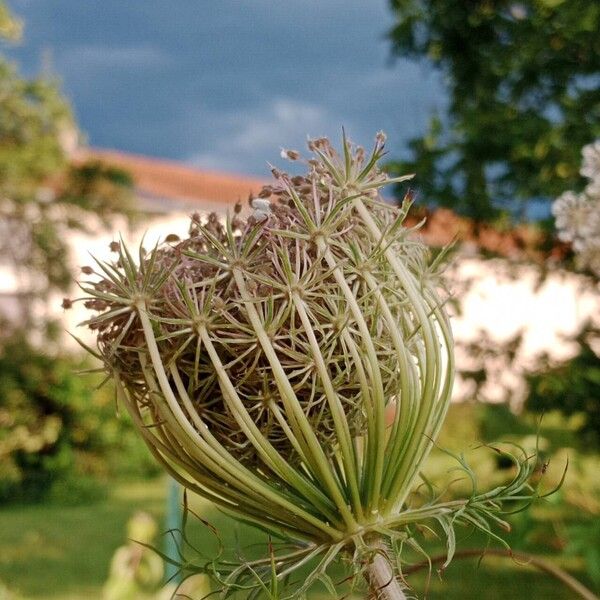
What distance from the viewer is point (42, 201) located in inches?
510

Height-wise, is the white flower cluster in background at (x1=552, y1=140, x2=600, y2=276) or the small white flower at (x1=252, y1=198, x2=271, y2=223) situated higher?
the white flower cluster in background at (x1=552, y1=140, x2=600, y2=276)

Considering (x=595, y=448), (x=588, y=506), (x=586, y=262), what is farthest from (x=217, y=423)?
(x=595, y=448)

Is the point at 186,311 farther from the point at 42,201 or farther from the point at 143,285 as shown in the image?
the point at 42,201

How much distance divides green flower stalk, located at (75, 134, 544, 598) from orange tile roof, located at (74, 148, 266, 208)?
2094 centimetres

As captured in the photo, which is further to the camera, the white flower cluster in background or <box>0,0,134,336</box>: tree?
<box>0,0,134,336</box>: tree

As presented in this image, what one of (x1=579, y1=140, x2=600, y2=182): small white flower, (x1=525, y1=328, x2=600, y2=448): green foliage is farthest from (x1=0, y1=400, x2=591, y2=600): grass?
(x1=579, y1=140, x2=600, y2=182): small white flower

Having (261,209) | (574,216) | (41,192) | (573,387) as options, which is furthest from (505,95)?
(41,192)

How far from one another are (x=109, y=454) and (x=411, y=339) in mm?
12254

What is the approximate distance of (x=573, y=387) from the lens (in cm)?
547

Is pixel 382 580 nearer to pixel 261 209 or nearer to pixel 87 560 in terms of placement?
pixel 261 209

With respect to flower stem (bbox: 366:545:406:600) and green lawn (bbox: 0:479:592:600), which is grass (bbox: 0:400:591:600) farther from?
flower stem (bbox: 366:545:406:600)

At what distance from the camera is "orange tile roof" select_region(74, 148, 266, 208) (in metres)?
23.1

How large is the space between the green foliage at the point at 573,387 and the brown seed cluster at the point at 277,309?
176 inches

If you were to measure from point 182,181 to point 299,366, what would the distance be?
83.6ft
